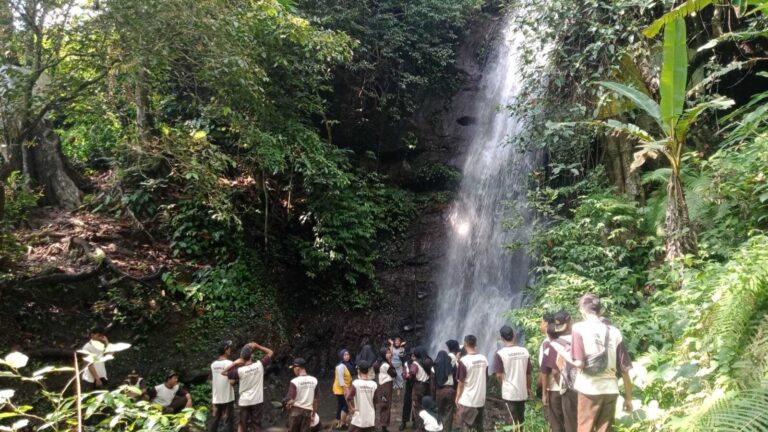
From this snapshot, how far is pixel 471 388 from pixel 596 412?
1.81 m

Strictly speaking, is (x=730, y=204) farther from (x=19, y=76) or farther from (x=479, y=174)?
(x=19, y=76)

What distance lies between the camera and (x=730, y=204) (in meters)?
6.38

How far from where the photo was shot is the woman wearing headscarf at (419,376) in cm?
741

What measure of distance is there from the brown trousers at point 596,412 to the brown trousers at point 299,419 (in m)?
3.55

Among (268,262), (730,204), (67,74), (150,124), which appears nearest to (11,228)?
(150,124)

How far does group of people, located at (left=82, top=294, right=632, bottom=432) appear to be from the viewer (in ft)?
13.3

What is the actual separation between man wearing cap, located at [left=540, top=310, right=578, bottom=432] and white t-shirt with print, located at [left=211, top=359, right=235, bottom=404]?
4.12 meters

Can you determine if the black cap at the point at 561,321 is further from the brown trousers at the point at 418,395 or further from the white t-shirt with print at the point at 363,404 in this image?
the brown trousers at the point at 418,395

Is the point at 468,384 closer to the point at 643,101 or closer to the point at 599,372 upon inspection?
the point at 599,372

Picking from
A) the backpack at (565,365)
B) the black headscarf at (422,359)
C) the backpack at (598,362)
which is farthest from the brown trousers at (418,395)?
the backpack at (598,362)

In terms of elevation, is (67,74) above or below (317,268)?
above

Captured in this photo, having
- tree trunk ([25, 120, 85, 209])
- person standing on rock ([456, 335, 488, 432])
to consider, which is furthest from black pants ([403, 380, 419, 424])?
tree trunk ([25, 120, 85, 209])

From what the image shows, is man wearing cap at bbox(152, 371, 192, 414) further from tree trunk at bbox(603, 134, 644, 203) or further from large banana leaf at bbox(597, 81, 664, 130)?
tree trunk at bbox(603, 134, 644, 203)

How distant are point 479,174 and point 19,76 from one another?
10.9 m
